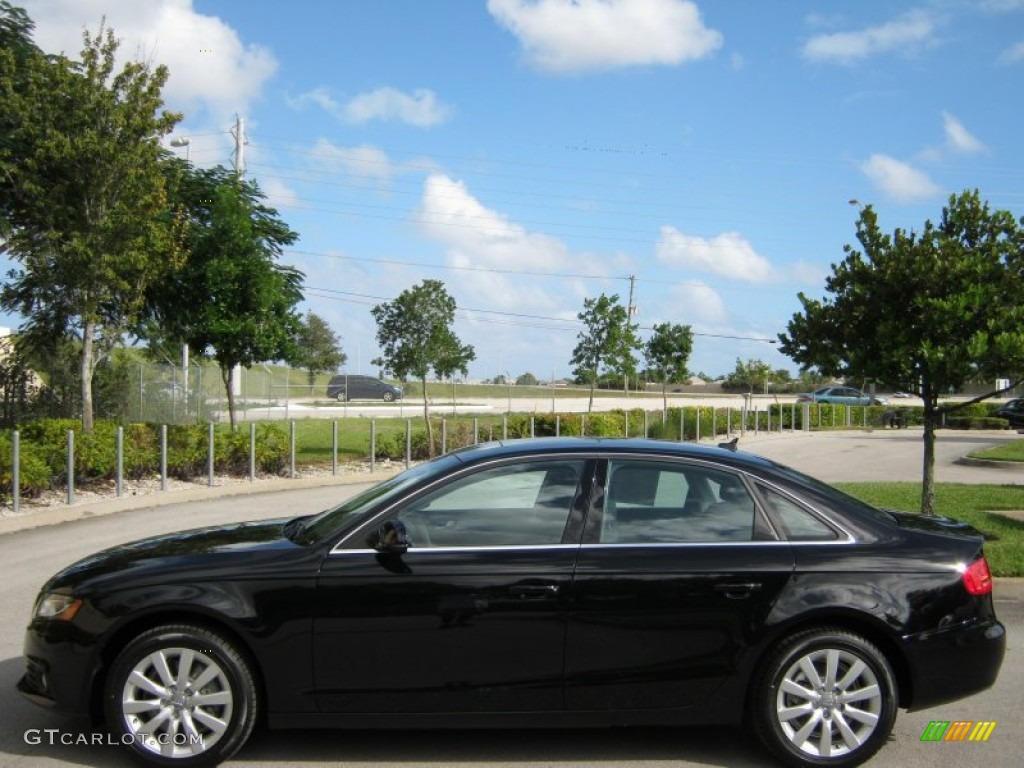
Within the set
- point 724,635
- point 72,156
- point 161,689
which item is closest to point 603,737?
point 724,635

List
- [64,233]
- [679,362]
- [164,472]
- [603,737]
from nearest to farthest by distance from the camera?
[603,737] < [164,472] < [64,233] < [679,362]

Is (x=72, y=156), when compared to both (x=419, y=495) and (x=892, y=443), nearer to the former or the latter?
(x=419, y=495)

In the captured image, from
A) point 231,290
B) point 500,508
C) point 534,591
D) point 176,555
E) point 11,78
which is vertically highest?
point 11,78

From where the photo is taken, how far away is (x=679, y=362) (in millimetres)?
35906

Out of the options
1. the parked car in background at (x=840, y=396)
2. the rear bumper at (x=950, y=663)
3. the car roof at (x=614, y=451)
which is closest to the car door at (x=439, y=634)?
the car roof at (x=614, y=451)

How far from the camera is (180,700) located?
14.4ft

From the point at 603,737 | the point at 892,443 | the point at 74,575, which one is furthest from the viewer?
the point at 892,443

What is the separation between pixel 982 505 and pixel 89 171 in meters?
14.4

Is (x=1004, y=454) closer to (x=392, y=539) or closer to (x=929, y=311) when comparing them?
(x=929, y=311)

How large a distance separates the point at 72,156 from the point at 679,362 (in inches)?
960

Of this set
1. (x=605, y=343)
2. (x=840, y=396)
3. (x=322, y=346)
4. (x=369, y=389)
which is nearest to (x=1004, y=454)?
(x=605, y=343)

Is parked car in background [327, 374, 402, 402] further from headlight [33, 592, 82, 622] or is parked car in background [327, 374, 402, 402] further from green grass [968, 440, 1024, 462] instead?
headlight [33, 592, 82, 622]

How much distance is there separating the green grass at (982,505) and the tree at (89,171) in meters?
12.0

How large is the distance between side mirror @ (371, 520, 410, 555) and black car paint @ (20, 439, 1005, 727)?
0.05 meters
